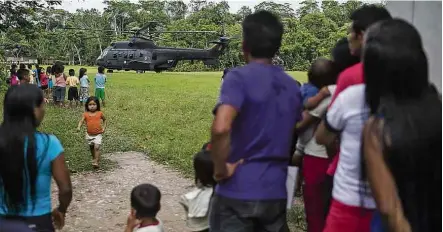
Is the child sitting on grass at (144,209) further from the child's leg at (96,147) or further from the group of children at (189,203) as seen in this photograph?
the child's leg at (96,147)

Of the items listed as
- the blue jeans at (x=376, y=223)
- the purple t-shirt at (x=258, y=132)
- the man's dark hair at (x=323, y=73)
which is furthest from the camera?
the man's dark hair at (x=323, y=73)

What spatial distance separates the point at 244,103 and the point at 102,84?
13.0 meters

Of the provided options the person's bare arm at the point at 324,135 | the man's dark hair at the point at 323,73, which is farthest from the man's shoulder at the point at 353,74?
the man's dark hair at the point at 323,73

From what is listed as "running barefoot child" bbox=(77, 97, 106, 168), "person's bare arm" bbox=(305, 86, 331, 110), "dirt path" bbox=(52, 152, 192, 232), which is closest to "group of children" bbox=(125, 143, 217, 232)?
"person's bare arm" bbox=(305, 86, 331, 110)

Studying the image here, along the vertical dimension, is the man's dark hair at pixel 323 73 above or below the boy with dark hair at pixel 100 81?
above

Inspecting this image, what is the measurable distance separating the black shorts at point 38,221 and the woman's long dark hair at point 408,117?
1.79m

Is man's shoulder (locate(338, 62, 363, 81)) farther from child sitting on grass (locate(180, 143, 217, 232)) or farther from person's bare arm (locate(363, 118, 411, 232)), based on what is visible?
child sitting on grass (locate(180, 143, 217, 232))

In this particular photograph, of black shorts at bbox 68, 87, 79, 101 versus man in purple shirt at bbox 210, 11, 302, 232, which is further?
black shorts at bbox 68, 87, 79, 101

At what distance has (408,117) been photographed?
204cm

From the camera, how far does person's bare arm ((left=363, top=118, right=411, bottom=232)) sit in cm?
206

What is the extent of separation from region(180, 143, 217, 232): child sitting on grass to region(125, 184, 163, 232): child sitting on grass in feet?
0.79

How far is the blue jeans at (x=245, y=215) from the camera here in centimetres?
266

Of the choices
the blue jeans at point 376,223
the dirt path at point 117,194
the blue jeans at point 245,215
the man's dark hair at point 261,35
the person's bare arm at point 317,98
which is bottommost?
the dirt path at point 117,194

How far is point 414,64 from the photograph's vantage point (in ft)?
6.81
